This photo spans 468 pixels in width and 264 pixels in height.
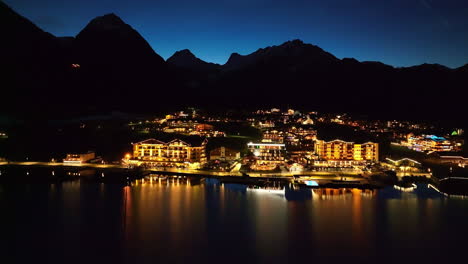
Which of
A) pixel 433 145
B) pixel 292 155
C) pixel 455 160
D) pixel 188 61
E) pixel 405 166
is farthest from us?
pixel 188 61

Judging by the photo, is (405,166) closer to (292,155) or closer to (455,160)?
(455,160)

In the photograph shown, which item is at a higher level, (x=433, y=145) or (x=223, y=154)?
(x=433, y=145)

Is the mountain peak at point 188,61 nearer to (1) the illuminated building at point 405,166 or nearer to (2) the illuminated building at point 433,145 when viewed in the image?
(2) the illuminated building at point 433,145

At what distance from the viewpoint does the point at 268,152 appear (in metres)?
15.1

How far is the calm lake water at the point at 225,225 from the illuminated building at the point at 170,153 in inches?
111

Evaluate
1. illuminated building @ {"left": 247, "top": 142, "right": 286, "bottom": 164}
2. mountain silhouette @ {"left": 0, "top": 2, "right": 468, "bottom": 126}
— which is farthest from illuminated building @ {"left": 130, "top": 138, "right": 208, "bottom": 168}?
mountain silhouette @ {"left": 0, "top": 2, "right": 468, "bottom": 126}

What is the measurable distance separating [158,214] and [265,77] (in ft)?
136

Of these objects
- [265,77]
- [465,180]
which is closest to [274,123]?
[465,180]

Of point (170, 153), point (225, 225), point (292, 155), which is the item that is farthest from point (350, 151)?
point (225, 225)

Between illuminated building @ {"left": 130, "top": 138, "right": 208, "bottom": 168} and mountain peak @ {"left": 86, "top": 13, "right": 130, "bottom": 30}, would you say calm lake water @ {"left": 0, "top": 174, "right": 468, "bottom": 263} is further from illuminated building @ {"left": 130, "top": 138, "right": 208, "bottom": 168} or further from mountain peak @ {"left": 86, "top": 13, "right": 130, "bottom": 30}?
mountain peak @ {"left": 86, "top": 13, "right": 130, "bottom": 30}

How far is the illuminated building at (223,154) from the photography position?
15719 millimetres

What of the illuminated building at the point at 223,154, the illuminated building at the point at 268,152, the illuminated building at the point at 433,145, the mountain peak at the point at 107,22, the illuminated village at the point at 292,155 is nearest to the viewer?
the illuminated village at the point at 292,155

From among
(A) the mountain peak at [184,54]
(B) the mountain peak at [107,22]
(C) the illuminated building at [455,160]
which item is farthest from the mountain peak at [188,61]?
(C) the illuminated building at [455,160]

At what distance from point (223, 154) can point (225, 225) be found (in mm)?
7547
